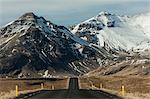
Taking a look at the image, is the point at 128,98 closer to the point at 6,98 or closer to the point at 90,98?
the point at 90,98

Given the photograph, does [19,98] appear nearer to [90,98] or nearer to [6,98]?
[6,98]

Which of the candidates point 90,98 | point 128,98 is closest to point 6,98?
point 90,98

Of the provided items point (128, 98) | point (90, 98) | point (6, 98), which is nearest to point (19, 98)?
point (6, 98)

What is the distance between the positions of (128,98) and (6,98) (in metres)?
13.3

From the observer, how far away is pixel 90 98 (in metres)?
55.7

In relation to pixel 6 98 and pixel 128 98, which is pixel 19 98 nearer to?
pixel 6 98

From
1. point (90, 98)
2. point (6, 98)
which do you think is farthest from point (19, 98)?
point (90, 98)

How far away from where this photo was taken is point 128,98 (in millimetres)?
54969

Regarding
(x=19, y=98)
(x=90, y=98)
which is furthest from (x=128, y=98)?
(x=19, y=98)

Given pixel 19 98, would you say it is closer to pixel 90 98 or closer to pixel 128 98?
pixel 90 98

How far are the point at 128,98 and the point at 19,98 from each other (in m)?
12.0

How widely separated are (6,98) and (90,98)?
9221 mm
